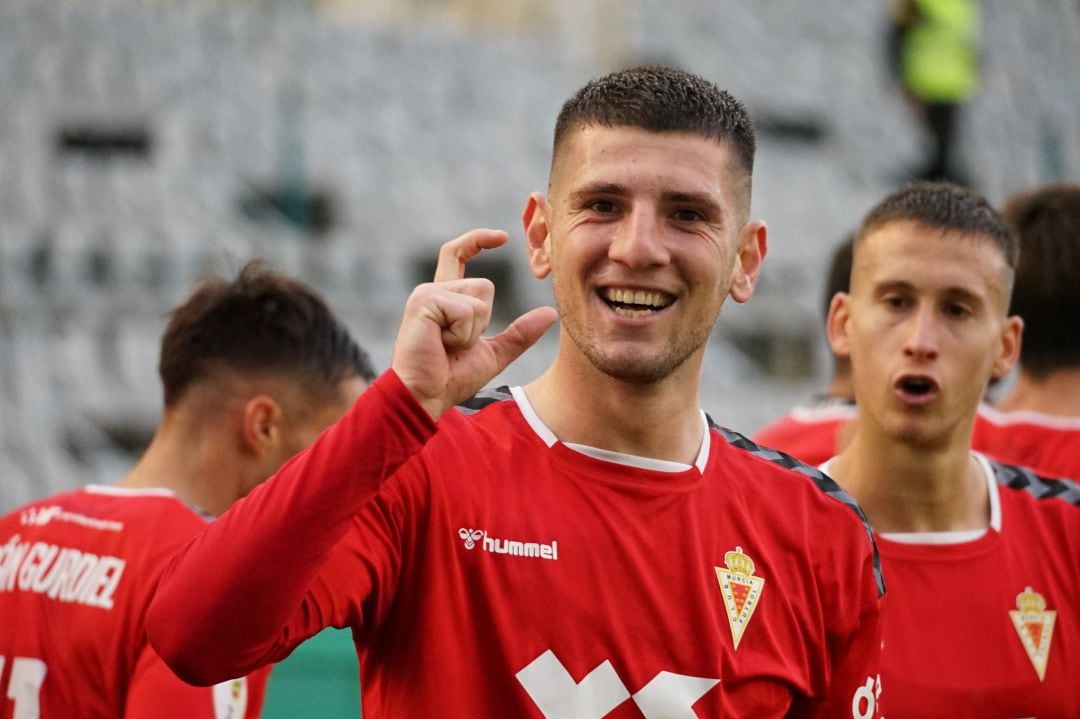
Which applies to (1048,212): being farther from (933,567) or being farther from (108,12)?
(108,12)

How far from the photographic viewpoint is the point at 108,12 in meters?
12.6

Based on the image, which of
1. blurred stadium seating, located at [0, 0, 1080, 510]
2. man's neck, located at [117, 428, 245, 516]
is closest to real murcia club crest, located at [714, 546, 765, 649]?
man's neck, located at [117, 428, 245, 516]

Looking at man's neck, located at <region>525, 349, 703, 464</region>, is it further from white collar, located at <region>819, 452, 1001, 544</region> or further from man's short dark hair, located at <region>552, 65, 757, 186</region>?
white collar, located at <region>819, 452, 1001, 544</region>

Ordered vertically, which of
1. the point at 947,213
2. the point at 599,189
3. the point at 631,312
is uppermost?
the point at 947,213

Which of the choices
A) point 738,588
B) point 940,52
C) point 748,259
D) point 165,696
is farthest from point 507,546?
point 940,52

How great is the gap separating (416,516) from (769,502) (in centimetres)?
72

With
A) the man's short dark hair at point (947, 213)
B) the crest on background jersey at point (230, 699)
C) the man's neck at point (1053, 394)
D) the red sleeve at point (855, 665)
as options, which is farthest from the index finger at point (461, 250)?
the man's neck at point (1053, 394)

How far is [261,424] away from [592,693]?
4.84 ft

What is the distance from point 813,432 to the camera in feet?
15.5

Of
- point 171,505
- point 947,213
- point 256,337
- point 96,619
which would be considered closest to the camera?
point 96,619

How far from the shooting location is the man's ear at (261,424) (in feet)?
11.6

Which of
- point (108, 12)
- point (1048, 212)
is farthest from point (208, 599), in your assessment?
point (108, 12)

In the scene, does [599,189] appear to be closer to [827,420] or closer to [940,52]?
[827,420]

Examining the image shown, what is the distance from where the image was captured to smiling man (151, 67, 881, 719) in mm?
2238
